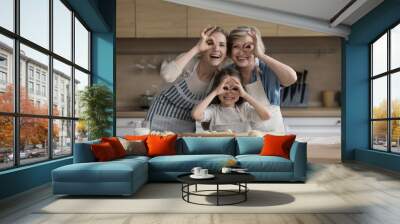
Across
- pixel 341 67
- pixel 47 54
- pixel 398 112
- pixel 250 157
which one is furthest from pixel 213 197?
pixel 341 67

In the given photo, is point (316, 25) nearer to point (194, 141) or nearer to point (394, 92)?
point (394, 92)

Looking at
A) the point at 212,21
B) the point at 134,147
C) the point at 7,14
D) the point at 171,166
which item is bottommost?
the point at 171,166

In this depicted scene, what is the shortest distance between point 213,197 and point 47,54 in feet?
10.5

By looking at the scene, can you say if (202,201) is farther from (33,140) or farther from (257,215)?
(33,140)

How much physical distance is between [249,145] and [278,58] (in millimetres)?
3618

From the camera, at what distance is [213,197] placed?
4688 millimetres

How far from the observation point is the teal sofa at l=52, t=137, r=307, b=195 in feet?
15.3

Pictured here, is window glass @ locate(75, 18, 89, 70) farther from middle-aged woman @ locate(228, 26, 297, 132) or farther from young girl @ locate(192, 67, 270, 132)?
middle-aged woman @ locate(228, 26, 297, 132)

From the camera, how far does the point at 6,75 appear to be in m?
4.71

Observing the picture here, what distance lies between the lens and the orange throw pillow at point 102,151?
5.39 metres

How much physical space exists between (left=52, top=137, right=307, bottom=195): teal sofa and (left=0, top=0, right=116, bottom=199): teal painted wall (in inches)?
24.2

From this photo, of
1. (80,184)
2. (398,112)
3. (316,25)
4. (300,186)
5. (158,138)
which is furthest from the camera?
(316,25)

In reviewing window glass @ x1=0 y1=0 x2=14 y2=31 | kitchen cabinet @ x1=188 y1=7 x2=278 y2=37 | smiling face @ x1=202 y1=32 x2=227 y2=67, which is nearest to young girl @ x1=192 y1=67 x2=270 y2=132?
smiling face @ x1=202 y1=32 x2=227 y2=67

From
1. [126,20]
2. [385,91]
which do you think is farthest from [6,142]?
[385,91]
